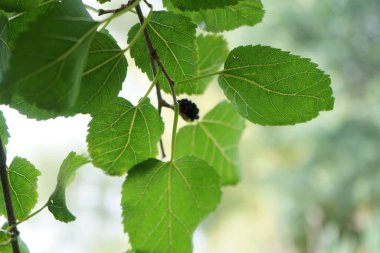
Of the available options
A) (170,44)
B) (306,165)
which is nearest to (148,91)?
(170,44)

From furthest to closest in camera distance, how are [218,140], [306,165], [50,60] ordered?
1. [306,165]
2. [218,140]
3. [50,60]

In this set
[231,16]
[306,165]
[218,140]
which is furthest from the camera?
[306,165]

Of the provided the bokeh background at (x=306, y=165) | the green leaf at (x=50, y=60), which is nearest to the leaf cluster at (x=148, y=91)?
the green leaf at (x=50, y=60)

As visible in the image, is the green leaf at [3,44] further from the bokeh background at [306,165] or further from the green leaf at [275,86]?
the bokeh background at [306,165]

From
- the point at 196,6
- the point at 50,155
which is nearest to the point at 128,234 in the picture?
the point at 196,6

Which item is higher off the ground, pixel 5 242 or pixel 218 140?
pixel 218 140

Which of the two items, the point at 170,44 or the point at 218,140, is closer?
the point at 170,44

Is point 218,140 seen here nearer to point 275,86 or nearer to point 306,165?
point 275,86
